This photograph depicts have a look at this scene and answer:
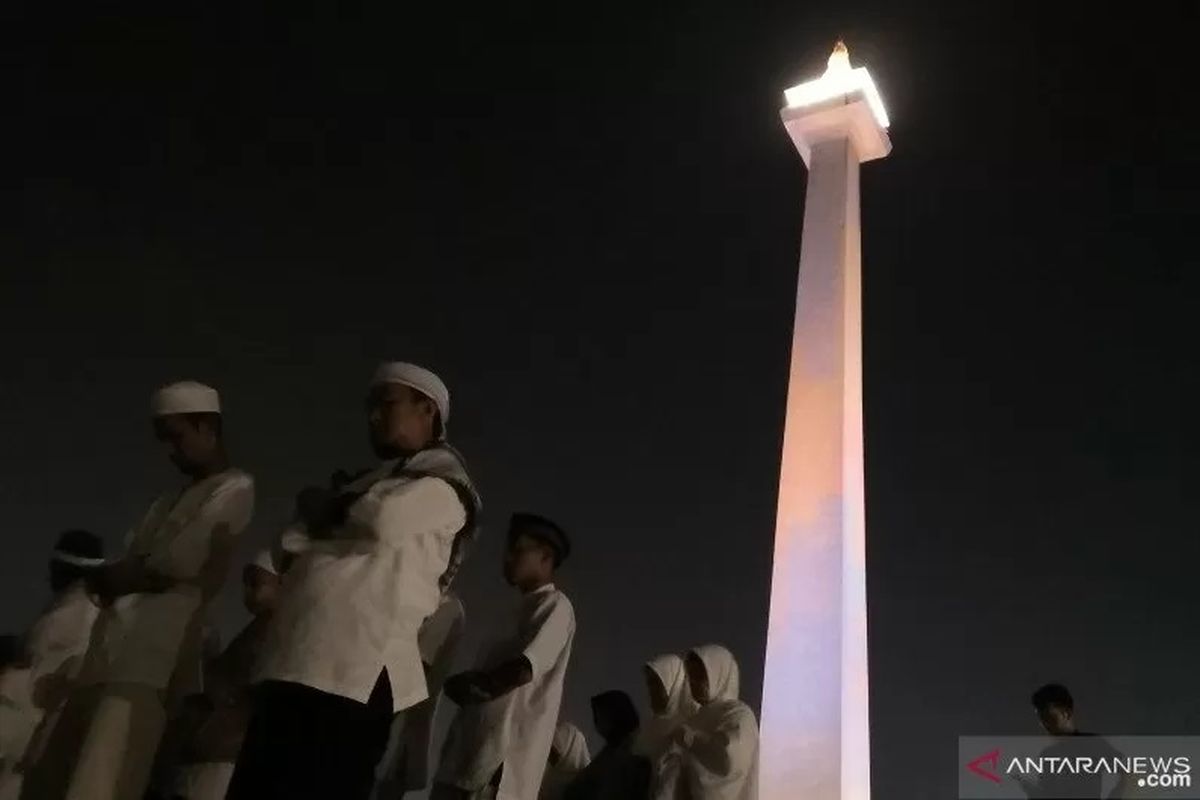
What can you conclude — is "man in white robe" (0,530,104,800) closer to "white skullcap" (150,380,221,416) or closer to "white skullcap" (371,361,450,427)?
"white skullcap" (150,380,221,416)

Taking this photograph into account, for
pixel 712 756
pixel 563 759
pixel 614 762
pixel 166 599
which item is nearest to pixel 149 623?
pixel 166 599

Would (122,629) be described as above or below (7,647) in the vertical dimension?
below

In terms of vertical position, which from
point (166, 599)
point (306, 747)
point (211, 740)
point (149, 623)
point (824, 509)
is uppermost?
point (824, 509)

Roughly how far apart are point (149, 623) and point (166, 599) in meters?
0.11

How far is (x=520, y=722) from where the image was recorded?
500 centimetres

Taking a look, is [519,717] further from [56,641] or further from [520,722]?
[56,641]

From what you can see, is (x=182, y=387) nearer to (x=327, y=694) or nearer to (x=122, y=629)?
(x=122, y=629)

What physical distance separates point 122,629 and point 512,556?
1709 mm

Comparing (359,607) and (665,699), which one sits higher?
(665,699)

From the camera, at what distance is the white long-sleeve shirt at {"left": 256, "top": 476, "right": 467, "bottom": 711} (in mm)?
3322

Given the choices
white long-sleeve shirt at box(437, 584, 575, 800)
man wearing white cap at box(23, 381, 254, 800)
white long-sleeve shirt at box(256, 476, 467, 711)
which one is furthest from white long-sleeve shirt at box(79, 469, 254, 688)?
white long-sleeve shirt at box(437, 584, 575, 800)

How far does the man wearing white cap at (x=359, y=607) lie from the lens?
3.26 m

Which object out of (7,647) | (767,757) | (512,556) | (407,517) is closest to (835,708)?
(767,757)

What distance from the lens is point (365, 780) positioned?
3.36 meters
